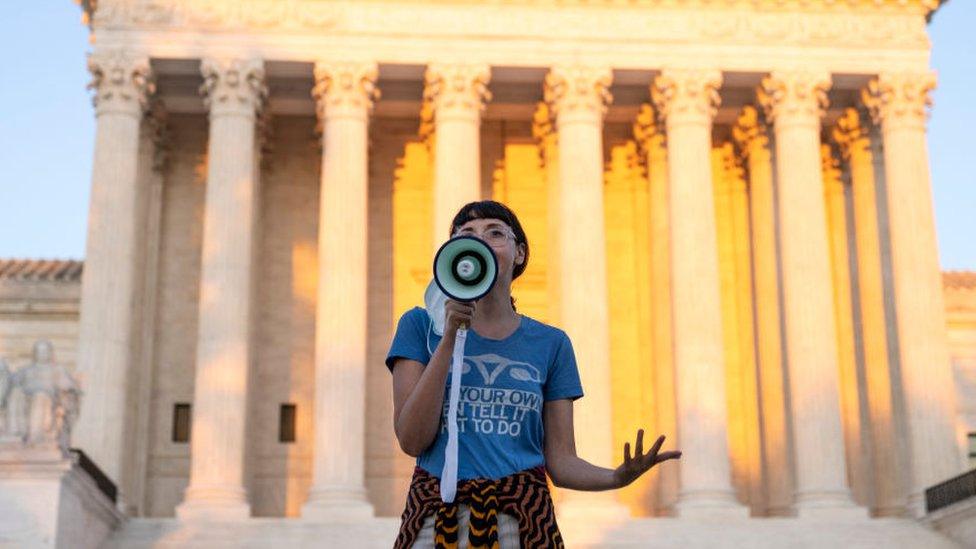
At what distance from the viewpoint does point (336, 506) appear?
36500 mm

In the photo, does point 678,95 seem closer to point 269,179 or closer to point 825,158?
point 825,158

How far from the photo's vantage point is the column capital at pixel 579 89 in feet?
132

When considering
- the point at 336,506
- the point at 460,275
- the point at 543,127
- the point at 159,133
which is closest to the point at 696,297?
the point at 543,127

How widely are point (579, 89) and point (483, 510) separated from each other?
35.8 metres

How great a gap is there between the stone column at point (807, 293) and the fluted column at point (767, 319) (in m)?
1.98

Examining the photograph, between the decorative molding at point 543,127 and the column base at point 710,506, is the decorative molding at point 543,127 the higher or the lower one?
the higher one

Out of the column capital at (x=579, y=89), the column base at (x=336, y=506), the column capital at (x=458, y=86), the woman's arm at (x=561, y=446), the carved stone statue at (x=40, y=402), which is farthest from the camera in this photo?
the column capital at (x=579, y=89)

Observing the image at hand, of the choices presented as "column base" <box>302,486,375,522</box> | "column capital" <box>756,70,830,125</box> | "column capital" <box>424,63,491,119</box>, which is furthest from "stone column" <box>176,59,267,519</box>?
"column capital" <box>756,70,830,125</box>

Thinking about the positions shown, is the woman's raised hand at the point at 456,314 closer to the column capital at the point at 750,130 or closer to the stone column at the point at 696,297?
the stone column at the point at 696,297

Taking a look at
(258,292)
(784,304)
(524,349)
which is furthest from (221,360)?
(524,349)

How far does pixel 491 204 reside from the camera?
5.56 m

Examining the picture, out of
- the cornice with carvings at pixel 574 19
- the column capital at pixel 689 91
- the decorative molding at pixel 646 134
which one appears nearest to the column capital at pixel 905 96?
the cornice with carvings at pixel 574 19

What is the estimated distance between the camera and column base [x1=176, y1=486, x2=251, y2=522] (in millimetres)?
35812

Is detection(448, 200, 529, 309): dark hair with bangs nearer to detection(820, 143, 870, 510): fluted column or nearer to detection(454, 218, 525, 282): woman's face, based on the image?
detection(454, 218, 525, 282): woman's face
